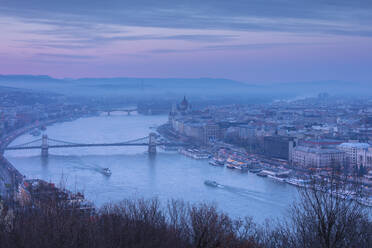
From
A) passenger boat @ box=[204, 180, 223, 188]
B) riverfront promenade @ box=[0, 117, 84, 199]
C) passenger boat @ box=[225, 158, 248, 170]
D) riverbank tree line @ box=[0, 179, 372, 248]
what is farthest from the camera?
passenger boat @ box=[225, 158, 248, 170]

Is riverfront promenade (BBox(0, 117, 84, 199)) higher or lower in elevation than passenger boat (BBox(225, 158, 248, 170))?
higher

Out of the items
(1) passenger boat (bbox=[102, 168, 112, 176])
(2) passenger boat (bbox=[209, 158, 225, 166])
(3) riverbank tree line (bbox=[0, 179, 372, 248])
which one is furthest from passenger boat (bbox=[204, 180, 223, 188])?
(3) riverbank tree line (bbox=[0, 179, 372, 248])

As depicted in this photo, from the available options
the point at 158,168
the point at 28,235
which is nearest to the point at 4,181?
the point at 158,168

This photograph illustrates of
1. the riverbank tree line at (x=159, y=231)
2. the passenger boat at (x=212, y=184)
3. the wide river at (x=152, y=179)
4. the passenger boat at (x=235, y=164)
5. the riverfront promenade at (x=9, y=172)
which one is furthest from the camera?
the passenger boat at (x=235, y=164)

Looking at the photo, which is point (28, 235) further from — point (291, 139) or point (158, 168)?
point (291, 139)

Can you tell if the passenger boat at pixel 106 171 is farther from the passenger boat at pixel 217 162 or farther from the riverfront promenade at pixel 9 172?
the passenger boat at pixel 217 162

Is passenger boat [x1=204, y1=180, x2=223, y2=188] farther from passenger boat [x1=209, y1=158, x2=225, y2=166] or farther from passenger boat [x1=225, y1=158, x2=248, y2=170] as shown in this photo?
passenger boat [x1=209, y1=158, x2=225, y2=166]

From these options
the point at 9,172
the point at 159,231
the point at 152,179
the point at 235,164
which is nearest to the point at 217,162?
the point at 235,164

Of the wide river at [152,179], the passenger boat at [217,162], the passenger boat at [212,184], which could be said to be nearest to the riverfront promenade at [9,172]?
the wide river at [152,179]

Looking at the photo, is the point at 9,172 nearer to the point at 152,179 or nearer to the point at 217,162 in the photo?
the point at 152,179
